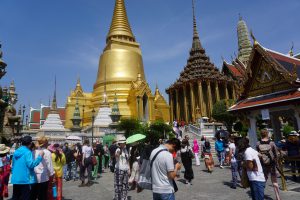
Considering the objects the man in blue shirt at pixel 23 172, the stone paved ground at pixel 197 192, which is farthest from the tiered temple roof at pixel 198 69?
the man in blue shirt at pixel 23 172

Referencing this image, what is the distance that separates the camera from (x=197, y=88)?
36.7m

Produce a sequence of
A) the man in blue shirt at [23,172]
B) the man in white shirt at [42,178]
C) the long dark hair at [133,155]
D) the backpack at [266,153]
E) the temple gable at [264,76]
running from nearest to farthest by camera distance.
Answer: the man in blue shirt at [23,172] < the man in white shirt at [42,178] < the backpack at [266,153] < the long dark hair at [133,155] < the temple gable at [264,76]

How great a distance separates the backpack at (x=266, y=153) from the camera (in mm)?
5117

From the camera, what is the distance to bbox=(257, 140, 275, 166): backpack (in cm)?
512

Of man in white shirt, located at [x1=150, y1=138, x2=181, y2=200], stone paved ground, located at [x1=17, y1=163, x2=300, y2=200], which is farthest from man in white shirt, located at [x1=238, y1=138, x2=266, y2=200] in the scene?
stone paved ground, located at [x1=17, y1=163, x2=300, y2=200]

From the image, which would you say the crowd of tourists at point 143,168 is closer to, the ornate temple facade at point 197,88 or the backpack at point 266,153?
the backpack at point 266,153

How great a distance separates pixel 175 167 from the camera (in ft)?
11.7

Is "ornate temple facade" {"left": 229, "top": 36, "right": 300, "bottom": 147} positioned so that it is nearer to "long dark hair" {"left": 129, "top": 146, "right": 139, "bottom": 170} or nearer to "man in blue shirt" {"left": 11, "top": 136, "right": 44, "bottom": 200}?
"long dark hair" {"left": 129, "top": 146, "right": 139, "bottom": 170}

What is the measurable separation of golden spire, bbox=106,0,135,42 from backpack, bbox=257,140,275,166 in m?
32.5

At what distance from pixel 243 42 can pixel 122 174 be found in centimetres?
4697

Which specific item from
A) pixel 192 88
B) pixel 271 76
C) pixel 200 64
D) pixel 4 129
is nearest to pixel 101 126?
pixel 4 129

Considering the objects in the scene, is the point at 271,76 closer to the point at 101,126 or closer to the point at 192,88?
the point at 101,126

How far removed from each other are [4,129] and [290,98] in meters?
11.7

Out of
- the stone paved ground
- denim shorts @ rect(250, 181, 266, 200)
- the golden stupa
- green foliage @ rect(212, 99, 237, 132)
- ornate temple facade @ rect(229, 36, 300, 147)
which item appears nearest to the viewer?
denim shorts @ rect(250, 181, 266, 200)
